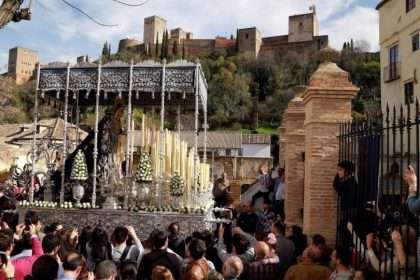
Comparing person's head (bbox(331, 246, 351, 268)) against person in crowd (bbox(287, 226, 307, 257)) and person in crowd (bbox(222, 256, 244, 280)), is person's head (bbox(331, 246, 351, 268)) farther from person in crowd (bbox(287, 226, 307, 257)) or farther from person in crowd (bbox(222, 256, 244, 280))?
person in crowd (bbox(287, 226, 307, 257))

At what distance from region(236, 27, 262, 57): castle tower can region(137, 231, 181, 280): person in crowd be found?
90.6 m

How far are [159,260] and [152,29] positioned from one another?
331ft

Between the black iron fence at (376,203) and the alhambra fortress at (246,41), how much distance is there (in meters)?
82.6

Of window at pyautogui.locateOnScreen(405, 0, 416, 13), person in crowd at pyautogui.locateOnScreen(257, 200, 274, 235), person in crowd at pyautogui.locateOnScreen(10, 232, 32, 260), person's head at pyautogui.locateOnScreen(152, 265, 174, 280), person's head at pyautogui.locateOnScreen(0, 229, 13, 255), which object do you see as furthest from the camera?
window at pyautogui.locateOnScreen(405, 0, 416, 13)

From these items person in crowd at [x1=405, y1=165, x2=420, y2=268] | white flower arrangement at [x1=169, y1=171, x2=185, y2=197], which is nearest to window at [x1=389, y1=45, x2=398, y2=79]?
white flower arrangement at [x1=169, y1=171, x2=185, y2=197]

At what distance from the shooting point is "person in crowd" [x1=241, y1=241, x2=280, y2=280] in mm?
5086

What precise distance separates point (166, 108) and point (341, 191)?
10061 millimetres

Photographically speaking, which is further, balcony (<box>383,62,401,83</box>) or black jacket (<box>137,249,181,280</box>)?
balcony (<box>383,62,401,83</box>)

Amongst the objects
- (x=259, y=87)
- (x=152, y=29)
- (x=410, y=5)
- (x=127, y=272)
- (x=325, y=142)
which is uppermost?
(x=152, y=29)

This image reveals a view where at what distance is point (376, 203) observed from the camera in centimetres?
557

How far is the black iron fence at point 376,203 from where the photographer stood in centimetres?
439

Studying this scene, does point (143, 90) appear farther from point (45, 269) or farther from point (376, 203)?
point (45, 269)

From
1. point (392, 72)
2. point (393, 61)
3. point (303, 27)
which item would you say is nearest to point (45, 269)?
point (392, 72)

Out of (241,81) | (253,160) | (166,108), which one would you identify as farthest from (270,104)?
(166,108)
